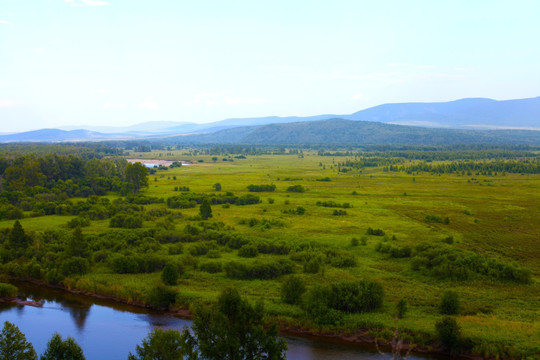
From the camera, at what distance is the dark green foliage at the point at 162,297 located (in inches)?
1594

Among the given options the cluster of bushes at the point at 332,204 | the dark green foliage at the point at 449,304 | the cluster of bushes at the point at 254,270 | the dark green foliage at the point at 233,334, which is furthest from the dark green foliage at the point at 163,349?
the cluster of bushes at the point at 332,204

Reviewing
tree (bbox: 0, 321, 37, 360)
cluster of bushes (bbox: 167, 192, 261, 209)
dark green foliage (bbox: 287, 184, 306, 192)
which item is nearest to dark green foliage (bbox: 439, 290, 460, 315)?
tree (bbox: 0, 321, 37, 360)

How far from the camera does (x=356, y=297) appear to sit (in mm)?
37312

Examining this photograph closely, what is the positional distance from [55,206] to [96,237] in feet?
92.4

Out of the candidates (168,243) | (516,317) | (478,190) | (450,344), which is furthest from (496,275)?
(478,190)

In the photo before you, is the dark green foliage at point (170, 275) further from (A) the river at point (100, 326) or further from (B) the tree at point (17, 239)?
(B) the tree at point (17, 239)

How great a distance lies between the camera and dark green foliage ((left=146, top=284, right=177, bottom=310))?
133 feet

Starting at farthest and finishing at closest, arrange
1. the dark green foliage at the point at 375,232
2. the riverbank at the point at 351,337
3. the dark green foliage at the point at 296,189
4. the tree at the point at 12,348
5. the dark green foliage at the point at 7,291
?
the dark green foliage at the point at 296,189 → the dark green foliage at the point at 375,232 → the dark green foliage at the point at 7,291 → the riverbank at the point at 351,337 → the tree at the point at 12,348

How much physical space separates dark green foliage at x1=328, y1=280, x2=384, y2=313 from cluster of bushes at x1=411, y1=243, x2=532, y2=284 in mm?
11195

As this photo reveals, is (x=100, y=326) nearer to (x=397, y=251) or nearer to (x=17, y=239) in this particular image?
(x=17, y=239)

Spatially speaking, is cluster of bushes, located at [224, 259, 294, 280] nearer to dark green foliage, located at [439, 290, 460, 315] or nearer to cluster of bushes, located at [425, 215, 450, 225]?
dark green foliage, located at [439, 290, 460, 315]

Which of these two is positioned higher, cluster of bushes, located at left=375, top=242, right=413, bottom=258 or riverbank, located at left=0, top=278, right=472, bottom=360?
cluster of bushes, located at left=375, top=242, right=413, bottom=258

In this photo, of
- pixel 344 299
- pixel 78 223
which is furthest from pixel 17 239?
pixel 344 299

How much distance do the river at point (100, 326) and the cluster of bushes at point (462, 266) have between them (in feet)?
53.3
